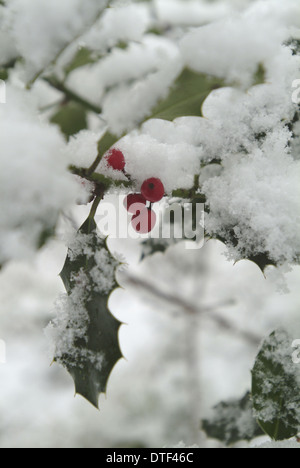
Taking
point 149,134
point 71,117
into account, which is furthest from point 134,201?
point 71,117

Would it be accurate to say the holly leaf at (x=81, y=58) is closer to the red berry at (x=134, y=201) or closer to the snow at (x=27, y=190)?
the red berry at (x=134, y=201)

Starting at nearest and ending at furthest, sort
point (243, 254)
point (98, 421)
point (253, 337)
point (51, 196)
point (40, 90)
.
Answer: point (51, 196)
point (243, 254)
point (40, 90)
point (253, 337)
point (98, 421)

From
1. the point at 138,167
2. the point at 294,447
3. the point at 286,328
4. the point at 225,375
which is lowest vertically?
the point at 294,447

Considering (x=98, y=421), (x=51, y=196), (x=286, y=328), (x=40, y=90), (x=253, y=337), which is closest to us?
(x=51, y=196)

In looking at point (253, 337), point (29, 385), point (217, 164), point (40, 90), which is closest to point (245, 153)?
point (217, 164)

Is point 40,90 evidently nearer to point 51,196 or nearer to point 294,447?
point 51,196

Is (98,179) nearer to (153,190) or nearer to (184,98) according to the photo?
(153,190)
